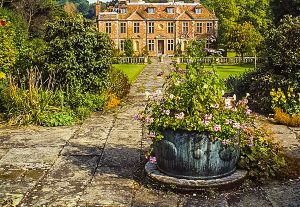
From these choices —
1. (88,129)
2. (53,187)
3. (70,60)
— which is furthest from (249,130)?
(70,60)

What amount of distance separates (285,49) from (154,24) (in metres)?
44.1

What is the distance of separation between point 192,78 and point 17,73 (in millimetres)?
7599

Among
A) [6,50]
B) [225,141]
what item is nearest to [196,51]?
[225,141]

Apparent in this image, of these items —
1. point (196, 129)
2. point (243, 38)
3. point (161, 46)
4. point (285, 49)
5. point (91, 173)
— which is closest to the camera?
point (196, 129)

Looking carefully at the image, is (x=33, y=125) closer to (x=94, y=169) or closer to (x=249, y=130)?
(x=94, y=169)

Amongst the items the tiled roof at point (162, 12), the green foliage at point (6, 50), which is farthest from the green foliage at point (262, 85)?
the tiled roof at point (162, 12)

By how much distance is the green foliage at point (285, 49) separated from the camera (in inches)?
440

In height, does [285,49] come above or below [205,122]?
above

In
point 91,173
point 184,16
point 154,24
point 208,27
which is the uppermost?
point 184,16

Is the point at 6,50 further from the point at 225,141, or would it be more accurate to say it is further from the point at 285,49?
the point at 225,141

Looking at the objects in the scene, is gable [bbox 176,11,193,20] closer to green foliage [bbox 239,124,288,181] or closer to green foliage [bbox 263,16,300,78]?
green foliage [bbox 263,16,300,78]

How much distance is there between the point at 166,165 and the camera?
228 inches

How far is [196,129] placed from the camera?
17.9ft

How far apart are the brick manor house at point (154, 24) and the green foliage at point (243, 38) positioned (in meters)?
11.3
